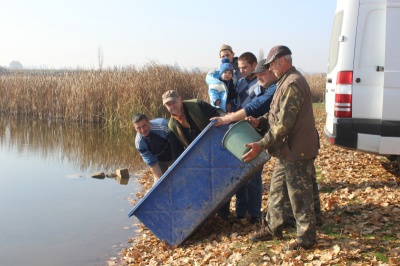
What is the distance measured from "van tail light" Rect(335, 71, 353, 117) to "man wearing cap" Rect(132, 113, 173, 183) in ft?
8.28

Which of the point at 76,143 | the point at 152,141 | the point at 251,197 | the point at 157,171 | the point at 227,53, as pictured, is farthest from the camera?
the point at 76,143

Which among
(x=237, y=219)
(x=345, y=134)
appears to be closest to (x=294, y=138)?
(x=237, y=219)

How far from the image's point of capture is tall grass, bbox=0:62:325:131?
808 inches

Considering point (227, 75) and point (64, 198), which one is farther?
point (64, 198)

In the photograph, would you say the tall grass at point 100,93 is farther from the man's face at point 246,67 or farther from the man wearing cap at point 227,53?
the man's face at point 246,67

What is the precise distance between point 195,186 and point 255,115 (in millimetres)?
1177

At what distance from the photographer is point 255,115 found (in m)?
5.63

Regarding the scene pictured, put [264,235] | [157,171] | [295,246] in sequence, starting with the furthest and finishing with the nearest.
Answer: [157,171] → [264,235] → [295,246]

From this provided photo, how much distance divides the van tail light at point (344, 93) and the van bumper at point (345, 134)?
12cm

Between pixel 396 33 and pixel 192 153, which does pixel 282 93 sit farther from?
pixel 396 33

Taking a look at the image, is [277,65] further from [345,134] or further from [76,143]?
[76,143]

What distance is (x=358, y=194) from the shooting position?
711 cm

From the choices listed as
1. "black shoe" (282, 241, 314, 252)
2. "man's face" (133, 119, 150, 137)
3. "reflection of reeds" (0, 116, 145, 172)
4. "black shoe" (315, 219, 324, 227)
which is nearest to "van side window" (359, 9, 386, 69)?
"black shoe" (315, 219, 324, 227)

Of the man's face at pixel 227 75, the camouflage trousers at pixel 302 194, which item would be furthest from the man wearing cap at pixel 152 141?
the camouflage trousers at pixel 302 194
